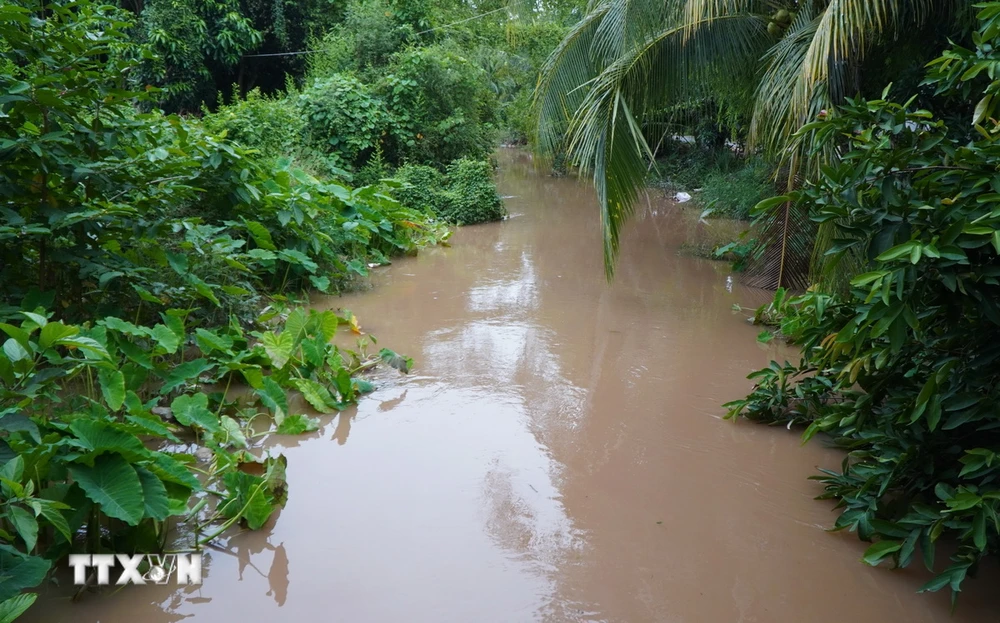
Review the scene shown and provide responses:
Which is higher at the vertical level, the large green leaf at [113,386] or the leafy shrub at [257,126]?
the leafy shrub at [257,126]

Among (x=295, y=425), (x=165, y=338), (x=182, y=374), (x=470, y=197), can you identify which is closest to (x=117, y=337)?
(x=165, y=338)

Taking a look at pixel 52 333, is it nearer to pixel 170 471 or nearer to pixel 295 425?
pixel 170 471

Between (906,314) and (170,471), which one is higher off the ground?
(906,314)

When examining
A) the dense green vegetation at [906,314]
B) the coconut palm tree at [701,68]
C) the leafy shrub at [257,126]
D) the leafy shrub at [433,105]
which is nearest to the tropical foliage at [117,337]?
the dense green vegetation at [906,314]

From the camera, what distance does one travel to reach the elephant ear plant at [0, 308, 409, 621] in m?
2.60

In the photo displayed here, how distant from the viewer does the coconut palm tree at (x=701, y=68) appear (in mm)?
6383

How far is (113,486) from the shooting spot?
2793mm

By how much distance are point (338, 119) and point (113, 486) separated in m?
9.83

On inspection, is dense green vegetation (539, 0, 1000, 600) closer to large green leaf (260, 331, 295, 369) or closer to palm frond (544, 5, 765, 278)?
palm frond (544, 5, 765, 278)

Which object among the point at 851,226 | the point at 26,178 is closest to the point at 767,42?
the point at 851,226

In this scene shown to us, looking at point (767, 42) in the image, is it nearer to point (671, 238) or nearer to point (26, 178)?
point (671, 238)

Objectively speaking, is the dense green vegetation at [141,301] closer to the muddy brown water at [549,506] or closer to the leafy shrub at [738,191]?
the muddy brown water at [549,506]

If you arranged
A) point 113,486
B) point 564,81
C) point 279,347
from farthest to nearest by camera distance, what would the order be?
point 564,81 < point 279,347 < point 113,486

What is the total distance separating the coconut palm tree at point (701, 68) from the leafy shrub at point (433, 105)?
4377 millimetres
